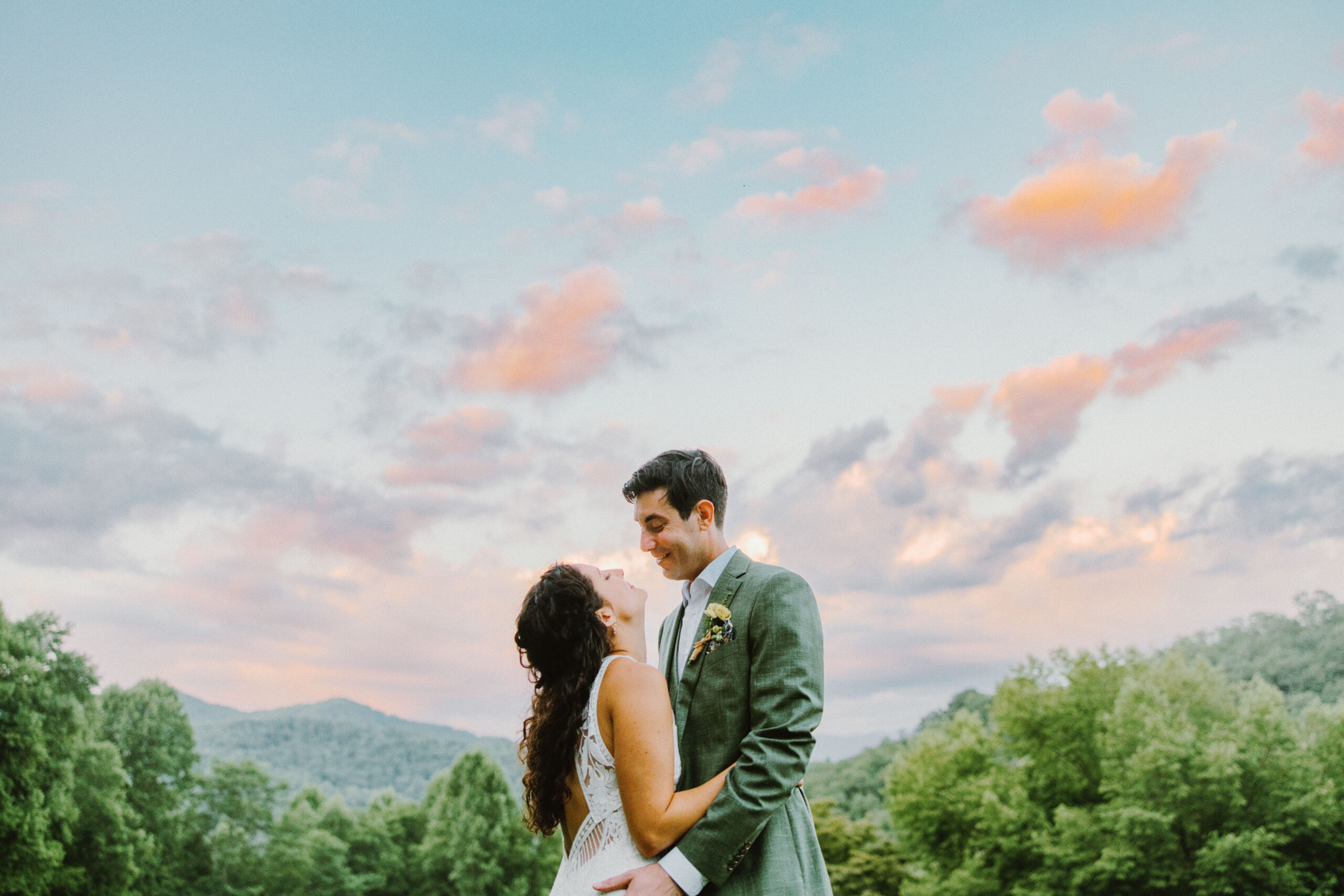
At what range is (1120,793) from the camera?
2920 centimetres

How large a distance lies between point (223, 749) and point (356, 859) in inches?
1702

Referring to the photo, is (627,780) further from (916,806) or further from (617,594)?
(916,806)

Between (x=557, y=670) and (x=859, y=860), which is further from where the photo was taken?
(x=859, y=860)

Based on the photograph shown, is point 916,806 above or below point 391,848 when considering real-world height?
below

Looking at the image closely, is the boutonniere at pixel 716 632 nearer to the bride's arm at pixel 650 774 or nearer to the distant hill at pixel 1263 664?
the bride's arm at pixel 650 774

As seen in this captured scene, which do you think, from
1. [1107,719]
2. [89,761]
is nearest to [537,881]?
[89,761]

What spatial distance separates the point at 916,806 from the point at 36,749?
90.6 ft

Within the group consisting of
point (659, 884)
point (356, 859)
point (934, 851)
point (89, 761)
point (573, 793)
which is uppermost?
point (89, 761)

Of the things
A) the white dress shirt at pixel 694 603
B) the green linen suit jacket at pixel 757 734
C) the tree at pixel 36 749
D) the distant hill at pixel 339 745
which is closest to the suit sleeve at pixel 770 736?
the green linen suit jacket at pixel 757 734

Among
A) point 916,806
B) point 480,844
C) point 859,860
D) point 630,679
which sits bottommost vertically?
point 859,860

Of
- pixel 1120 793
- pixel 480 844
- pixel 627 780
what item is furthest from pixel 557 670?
pixel 480 844

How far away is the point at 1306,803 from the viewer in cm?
2669

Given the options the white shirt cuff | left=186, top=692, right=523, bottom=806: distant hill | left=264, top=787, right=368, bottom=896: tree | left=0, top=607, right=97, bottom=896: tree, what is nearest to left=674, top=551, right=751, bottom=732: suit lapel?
the white shirt cuff

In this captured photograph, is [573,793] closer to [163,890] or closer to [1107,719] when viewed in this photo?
[1107,719]
